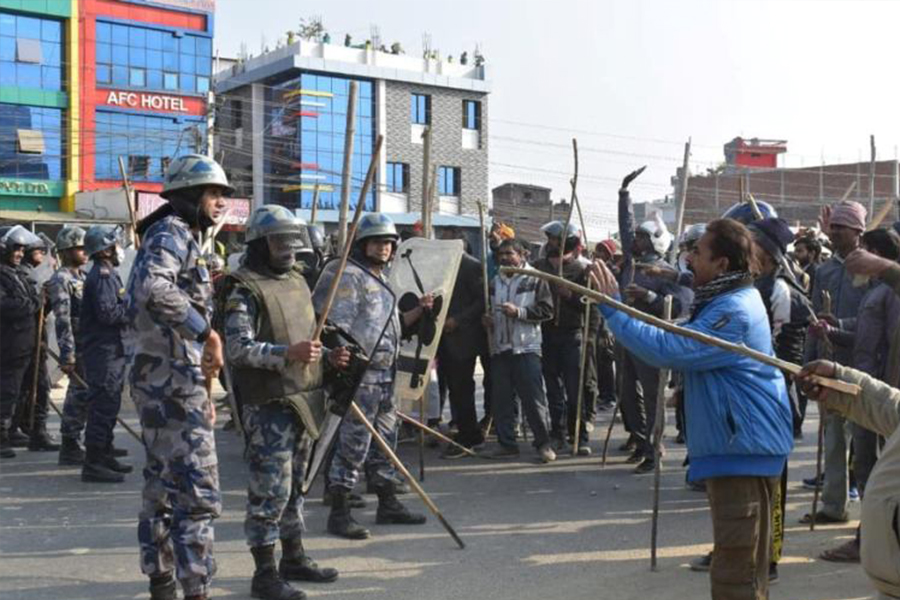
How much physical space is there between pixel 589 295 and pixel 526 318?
5173mm

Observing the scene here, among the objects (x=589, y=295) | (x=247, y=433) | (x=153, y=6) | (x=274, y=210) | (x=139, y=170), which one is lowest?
(x=247, y=433)

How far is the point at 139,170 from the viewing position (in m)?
38.0

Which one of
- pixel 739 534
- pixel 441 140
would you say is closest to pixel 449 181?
pixel 441 140

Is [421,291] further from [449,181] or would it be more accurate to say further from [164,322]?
[449,181]

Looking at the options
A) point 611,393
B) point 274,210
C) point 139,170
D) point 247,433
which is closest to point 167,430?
point 247,433

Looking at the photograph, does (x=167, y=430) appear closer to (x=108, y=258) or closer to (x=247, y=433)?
(x=247, y=433)

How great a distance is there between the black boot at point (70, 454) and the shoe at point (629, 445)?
16.6ft

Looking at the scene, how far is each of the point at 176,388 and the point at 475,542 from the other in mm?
2533

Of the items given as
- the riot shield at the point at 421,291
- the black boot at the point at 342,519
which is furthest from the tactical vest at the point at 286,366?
the riot shield at the point at 421,291

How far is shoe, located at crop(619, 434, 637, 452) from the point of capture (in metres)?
9.43

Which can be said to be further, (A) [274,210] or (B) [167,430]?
(A) [274,210]

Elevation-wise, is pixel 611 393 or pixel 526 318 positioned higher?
pixel 526 318

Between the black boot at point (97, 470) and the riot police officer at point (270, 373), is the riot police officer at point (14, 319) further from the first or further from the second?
the riot police officer at point (270, 373)

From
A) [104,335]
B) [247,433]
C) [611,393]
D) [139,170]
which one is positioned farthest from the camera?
[139,170]
